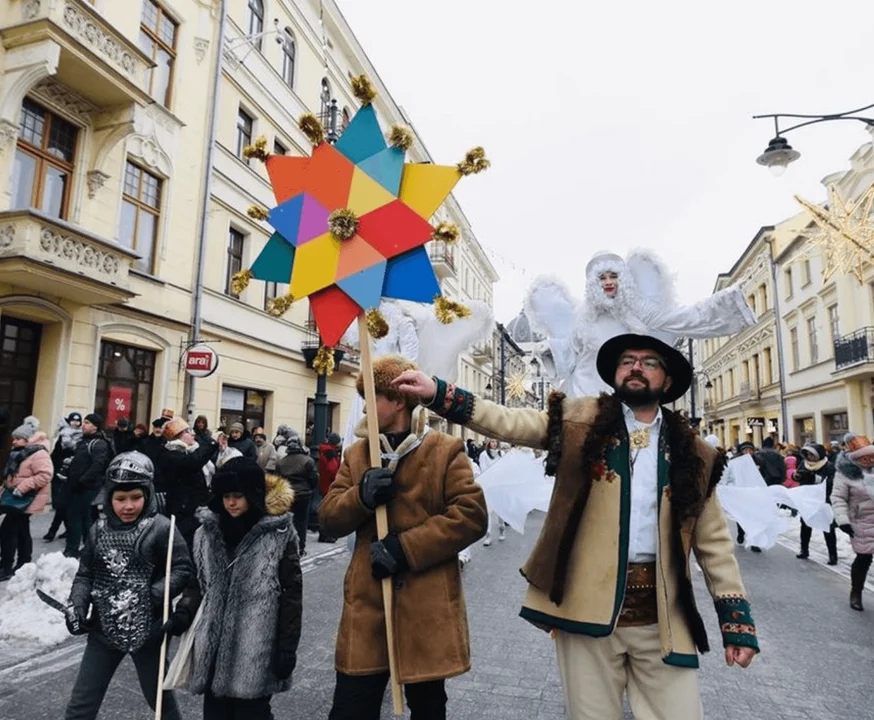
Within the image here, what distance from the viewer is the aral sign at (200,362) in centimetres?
1226

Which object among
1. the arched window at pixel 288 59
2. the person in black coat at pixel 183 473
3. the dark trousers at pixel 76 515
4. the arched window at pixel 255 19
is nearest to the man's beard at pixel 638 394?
the person in black coat at pixel 183 473

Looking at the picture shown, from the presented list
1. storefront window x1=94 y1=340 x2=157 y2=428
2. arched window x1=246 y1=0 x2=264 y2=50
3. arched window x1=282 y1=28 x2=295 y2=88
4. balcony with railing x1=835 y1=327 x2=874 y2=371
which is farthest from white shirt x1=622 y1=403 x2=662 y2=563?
balcony with railing x1=835 y1=327 x2=874 y2=371

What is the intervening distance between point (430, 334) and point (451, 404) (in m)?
3.61

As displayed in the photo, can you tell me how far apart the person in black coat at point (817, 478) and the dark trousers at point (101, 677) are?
301 inches

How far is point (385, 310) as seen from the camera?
5613 millimetres

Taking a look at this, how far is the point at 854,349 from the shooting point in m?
21.3

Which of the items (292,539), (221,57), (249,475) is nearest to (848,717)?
(292,539)

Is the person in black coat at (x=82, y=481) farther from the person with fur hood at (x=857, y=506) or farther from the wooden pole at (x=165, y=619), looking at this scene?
the person with fur hood at (x=857, y=506)

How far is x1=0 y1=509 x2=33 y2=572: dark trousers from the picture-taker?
6.27 metres

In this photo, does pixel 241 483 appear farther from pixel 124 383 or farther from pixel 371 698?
pixel 124 383

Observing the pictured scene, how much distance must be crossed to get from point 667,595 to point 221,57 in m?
16.3

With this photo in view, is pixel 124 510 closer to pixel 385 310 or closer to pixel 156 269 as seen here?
pixel 385 310

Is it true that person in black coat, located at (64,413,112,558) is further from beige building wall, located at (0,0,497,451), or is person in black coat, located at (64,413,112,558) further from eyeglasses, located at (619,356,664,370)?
eyeglasses, located at (619,356,664,370)

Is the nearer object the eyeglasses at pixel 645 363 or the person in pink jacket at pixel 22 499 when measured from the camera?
the eyeglasses at pixel 645 363
